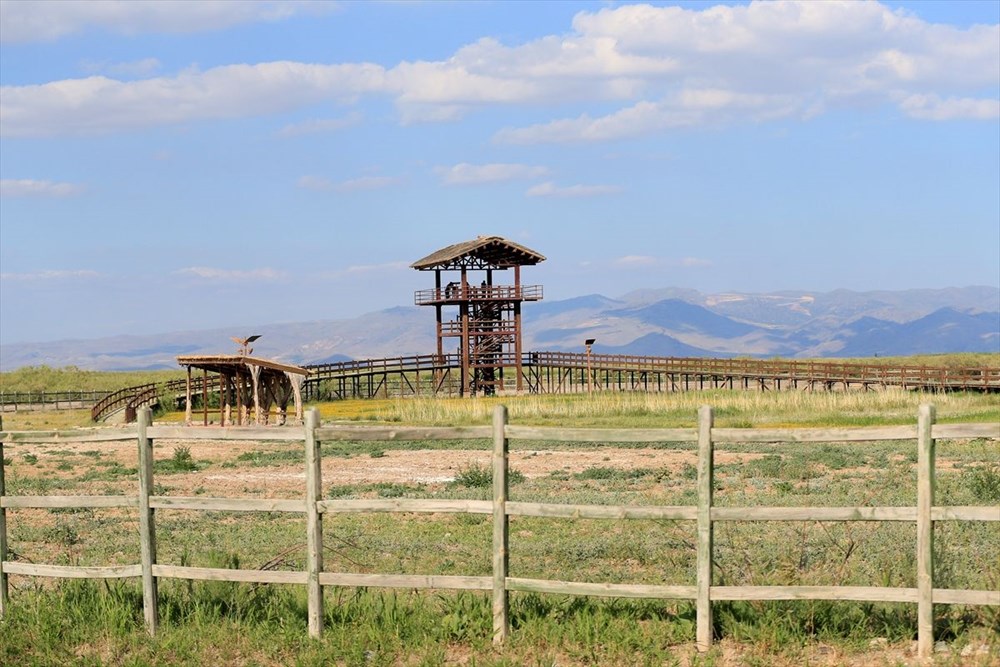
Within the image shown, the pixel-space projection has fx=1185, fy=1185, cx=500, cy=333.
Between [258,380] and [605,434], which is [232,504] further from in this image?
[258,380]

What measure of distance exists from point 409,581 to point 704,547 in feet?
8.13

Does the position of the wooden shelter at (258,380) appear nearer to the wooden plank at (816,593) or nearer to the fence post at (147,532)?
the fence post at (147,532)

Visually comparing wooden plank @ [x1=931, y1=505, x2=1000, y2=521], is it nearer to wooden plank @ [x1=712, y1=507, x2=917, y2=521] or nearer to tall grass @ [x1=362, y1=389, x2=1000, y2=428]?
wooden plank @ [x1=712, y1=507, x2=917, y2=521]

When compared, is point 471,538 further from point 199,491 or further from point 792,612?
point 199,491

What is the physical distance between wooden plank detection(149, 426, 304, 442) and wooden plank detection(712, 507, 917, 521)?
12.4ft

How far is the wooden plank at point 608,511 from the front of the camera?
9656mm

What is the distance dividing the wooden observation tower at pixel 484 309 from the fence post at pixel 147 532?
192 feet

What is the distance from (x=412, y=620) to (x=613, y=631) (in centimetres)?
171

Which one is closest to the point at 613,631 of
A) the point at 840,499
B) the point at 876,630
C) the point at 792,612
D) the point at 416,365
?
the point at 792,612

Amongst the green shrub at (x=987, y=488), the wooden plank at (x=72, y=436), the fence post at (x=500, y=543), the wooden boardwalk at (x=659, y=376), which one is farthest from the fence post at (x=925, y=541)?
the wooden boardwalk at (x=659, y=376)

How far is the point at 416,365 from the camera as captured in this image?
69.9 m

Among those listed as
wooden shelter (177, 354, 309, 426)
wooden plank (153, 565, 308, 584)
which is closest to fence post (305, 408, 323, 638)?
wooden plank (153, 565, 308, 584)

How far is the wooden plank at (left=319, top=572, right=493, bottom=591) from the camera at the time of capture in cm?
988

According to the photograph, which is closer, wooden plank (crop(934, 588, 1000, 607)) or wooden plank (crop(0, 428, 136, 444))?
wooden plank (crop(934, 588, 1000, 607))
